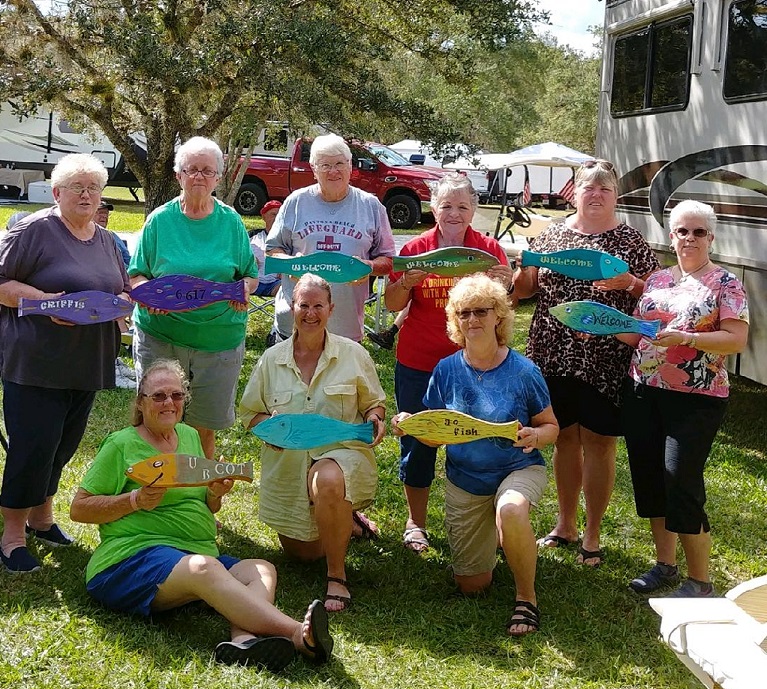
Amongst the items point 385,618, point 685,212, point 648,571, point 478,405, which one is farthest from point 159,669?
point 685,212

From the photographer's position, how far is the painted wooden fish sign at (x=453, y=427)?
3.44 meters

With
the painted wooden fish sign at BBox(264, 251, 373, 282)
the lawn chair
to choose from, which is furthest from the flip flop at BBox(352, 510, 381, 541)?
the lawn chair

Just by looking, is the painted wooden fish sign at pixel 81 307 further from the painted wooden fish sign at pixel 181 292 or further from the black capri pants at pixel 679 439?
the black capri pants at pixel 679 439

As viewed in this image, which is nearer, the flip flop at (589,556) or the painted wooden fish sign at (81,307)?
the painted wooden fish sign at (81,307)

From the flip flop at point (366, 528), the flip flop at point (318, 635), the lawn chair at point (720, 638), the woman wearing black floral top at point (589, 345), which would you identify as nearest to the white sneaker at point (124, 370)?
the flip flop at point (366, 528)

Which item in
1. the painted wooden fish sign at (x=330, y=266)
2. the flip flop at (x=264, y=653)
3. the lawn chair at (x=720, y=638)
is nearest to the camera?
the lawn chair at (x=720, y=638)

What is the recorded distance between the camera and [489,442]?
3.73 meters

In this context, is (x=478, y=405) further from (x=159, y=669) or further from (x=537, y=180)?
(x=537, y=180)

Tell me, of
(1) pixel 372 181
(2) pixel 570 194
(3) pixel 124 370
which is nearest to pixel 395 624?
(2) pixel 570 194

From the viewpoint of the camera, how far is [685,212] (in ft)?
11.7

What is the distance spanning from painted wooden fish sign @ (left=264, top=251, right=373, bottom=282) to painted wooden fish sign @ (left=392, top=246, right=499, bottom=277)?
17 centimetres

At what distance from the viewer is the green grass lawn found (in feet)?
10.3

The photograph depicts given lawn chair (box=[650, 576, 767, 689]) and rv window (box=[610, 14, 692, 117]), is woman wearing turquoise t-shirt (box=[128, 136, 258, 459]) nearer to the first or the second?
lawn chair (box=[650, 576, 767, 689])

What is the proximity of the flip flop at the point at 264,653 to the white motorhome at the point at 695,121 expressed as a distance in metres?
3.63
